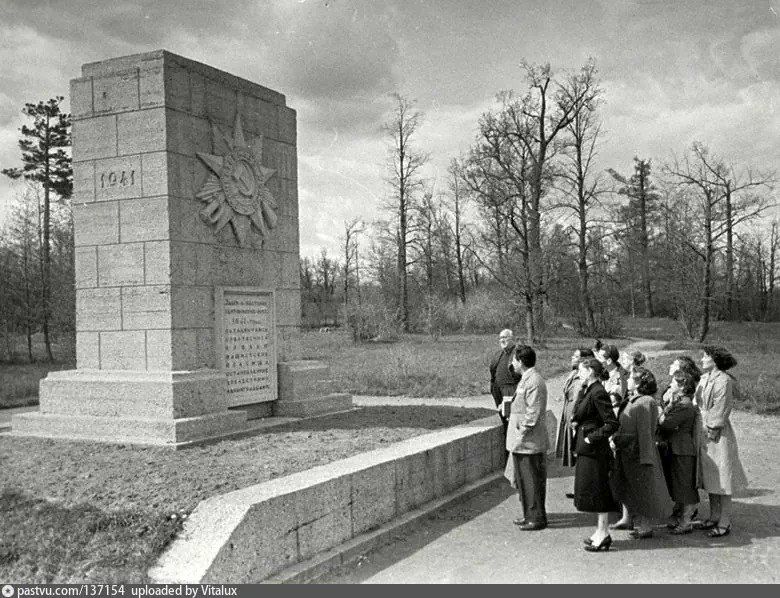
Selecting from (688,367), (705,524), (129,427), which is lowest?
(705,524)

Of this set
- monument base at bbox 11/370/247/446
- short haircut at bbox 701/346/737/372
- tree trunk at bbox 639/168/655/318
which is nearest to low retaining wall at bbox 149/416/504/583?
monument base at bbox 11/370/247/446

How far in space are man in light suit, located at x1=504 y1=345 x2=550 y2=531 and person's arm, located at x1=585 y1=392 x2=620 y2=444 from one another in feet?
1.84

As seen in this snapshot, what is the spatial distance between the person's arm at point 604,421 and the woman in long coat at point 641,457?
19 centimetres

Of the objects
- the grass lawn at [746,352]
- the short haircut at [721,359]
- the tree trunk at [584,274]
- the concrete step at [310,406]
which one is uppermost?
the tree trunk at [584,274]

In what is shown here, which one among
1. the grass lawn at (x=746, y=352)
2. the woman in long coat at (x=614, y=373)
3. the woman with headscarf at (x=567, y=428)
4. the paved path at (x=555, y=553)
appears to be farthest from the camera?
the grass lawn at (x=746, y=352)

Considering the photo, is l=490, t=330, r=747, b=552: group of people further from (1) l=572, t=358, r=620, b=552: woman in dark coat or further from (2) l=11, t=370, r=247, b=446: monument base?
(2) l=11, t=370, r=247, b=446: monument base

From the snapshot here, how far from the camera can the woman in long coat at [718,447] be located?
261 inches

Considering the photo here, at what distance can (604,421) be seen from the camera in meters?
6.19

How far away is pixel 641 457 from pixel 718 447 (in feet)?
3.17

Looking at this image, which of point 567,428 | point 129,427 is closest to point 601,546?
point 567,428

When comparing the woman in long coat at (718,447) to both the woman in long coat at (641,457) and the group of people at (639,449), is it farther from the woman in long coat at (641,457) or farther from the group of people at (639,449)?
the woman in long coat at (641,457)

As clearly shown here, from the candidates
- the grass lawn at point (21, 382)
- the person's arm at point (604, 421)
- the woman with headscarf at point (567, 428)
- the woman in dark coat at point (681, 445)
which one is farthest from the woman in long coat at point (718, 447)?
the grass lawn at point (21, 382)

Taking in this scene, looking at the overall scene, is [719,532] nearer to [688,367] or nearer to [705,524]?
[705,524]

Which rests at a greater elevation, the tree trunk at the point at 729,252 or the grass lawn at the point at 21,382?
the tree trunk at the point at 729,252
